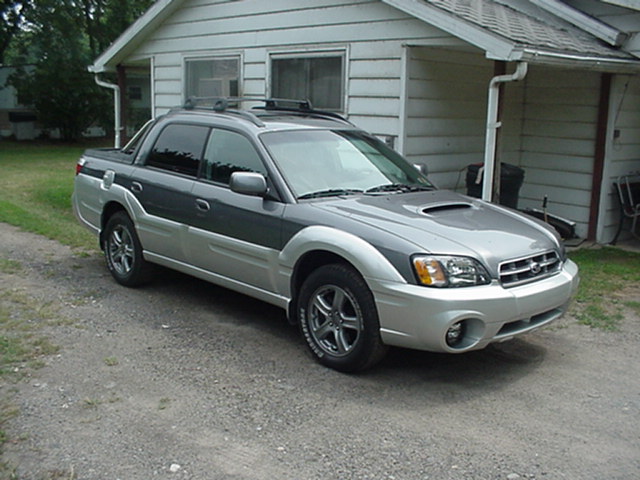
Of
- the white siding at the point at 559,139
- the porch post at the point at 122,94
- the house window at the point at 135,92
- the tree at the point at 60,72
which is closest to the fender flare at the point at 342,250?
the white siding at the point at 559,139

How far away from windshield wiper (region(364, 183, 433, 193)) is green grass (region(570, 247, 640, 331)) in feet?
6.04

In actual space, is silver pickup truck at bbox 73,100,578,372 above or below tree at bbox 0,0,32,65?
below

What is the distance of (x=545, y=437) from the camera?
412 centimetres

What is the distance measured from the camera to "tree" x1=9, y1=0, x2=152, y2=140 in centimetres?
2642

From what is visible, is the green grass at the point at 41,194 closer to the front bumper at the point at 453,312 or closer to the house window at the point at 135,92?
the front bumper at the point at 453,312

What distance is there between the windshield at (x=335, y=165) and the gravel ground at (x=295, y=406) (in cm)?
126

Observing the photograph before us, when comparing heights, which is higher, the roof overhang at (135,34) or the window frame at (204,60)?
the roof overhang at (135,34)

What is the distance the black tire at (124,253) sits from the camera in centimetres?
693

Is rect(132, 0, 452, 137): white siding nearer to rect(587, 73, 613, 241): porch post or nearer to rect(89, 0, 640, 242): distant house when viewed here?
rect(89, 0, 640, 242): distant house

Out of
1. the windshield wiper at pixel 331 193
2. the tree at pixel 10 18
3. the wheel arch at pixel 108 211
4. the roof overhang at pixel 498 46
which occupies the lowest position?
the wheel arch at pixel 108 211

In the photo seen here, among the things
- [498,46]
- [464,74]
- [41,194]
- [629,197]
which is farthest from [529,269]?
[41,194]

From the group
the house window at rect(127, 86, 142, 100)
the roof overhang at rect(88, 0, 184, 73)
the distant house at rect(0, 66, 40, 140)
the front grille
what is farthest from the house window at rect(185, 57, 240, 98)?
the distant house at rect(0, 66, 40, 140)

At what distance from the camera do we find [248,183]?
5.31 meters

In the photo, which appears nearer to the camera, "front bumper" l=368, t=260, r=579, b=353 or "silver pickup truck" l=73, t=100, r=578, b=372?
"front bumper" l=368, t=260, r=579, b=353
